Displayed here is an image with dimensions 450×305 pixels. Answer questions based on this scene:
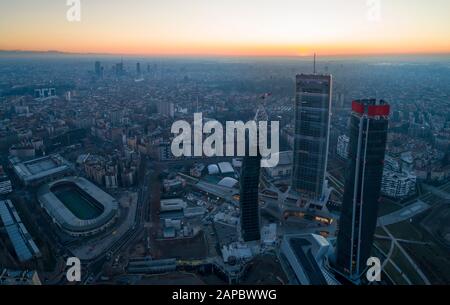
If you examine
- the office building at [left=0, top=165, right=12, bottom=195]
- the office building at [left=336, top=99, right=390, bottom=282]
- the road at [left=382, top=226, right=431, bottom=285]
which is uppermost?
the office building at [left=336, top=99, right=390, bottom=282]

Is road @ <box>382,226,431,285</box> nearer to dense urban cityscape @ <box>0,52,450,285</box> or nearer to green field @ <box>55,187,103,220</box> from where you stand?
dense urban cityscape @ <box>0,52,450,285</box>

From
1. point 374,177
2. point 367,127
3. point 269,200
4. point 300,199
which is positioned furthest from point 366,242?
point 269,200

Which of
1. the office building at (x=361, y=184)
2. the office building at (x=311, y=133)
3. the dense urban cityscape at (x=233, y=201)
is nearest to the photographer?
the office building at (x=361, y=184)

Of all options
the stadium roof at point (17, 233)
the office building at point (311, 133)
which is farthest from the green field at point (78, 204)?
the office building at point (311, 133)

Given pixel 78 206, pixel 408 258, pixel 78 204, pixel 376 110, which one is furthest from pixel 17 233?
pixel 408 258

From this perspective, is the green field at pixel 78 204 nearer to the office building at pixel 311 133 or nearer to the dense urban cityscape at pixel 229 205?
the dense urban cityscape at pixel 229 205

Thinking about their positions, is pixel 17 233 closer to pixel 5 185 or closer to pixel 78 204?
pixel 78 204

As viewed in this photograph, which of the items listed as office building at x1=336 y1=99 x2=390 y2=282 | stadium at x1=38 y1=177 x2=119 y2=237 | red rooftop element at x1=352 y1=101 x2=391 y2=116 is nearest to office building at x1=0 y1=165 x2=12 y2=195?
stadium at x1=38 y1=177 x2=119 y2=237
